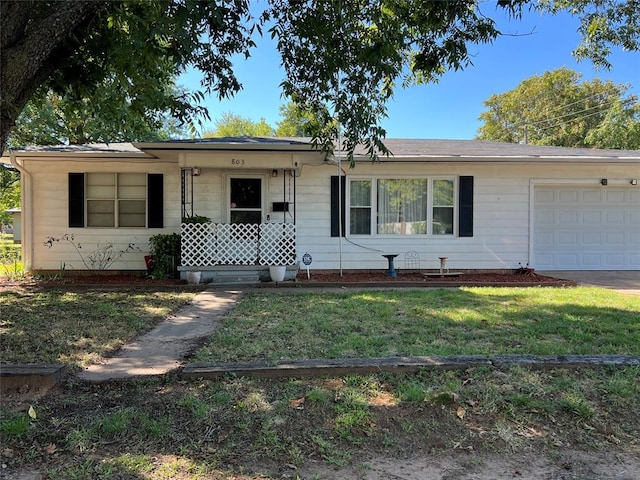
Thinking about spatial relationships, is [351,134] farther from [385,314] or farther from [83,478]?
[83,478]

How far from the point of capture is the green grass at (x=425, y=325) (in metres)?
4.18

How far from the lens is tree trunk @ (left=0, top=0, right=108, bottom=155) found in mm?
3480

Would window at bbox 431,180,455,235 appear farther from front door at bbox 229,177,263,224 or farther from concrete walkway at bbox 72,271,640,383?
front door at bbox 229,177,263,224

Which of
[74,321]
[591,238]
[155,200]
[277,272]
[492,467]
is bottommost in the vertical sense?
[492,467]

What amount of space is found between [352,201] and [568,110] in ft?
77.4

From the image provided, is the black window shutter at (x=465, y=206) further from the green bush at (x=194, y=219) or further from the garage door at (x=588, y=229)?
the green bush at (x=194, y=219)

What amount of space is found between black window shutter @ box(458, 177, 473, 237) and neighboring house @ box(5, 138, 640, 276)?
0.02 m

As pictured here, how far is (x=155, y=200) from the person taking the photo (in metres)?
9.93

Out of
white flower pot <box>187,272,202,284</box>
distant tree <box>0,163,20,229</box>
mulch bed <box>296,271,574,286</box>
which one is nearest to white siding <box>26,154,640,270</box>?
mulch bed <box>296,271,574,286</box>

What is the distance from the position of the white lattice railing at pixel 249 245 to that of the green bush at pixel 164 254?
0.52m

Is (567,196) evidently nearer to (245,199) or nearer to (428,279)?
(428,279)

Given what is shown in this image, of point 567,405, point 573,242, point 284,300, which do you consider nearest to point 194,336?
point 284,300

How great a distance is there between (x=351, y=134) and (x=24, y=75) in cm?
355

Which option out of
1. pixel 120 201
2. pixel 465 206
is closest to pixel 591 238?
pixel 465 206
